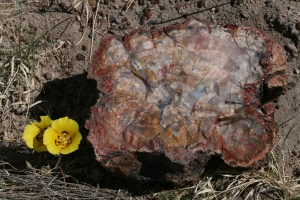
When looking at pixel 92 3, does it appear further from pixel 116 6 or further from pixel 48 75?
pixel 48 75

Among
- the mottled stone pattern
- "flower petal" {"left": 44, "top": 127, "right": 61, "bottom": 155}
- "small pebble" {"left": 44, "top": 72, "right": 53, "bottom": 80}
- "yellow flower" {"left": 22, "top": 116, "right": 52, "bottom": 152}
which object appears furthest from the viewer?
"small pebble" {"left": 44, "top": 72, "right": 53, "bottom": 80}

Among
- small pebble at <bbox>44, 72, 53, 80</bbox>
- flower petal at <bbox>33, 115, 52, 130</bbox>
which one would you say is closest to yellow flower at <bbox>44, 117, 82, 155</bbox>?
flower petal at <bbox>33, 115, 52, 130</bbox>

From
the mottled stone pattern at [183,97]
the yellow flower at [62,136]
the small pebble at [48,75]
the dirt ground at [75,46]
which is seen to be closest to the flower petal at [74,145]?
the yellow flower at [62,136]

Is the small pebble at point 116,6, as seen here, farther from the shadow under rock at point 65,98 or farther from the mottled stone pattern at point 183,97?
the mottled stone pattern at point 183,97

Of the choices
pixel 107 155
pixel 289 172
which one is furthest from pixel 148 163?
pixel 289 172

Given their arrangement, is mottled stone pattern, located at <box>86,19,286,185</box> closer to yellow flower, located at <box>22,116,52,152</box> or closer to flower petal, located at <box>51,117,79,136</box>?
flower petal, located at <box>51,117,79,136</box>

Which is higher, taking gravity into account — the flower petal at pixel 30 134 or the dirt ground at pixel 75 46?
the dirt ground at pixel 75 46

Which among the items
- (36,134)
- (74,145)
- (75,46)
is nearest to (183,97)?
(74,145)
